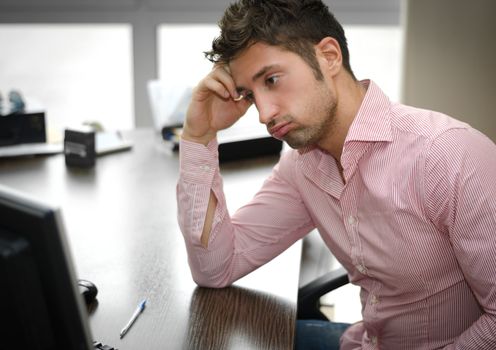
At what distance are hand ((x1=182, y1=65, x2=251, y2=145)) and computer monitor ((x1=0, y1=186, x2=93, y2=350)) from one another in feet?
2.41

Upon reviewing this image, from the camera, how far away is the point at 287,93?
126cm

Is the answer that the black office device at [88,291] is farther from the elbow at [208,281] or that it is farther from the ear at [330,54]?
the ear at [330,54]

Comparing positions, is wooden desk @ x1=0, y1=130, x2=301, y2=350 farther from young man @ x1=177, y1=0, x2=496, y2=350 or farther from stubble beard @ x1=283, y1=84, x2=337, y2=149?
stubble beard @ x1=283, y1=84, x2=337, y2=149

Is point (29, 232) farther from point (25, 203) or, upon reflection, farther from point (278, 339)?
point (278, 339)

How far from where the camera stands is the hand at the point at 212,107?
138 centimetres

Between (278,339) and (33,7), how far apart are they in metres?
2.76

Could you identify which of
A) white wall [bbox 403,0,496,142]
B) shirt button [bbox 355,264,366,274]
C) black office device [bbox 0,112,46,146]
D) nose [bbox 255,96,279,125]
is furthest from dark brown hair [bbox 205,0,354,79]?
white wall [bbox 403,0,496,142]

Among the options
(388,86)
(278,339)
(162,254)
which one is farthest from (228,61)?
(388,86)

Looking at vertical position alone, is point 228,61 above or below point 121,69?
above

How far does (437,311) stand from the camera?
1195mm

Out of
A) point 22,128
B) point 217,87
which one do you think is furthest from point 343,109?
point 22,128

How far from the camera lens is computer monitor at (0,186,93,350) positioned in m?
0.67

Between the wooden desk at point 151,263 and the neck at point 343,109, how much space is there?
0.29 m

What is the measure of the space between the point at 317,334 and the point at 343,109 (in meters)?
0.55
